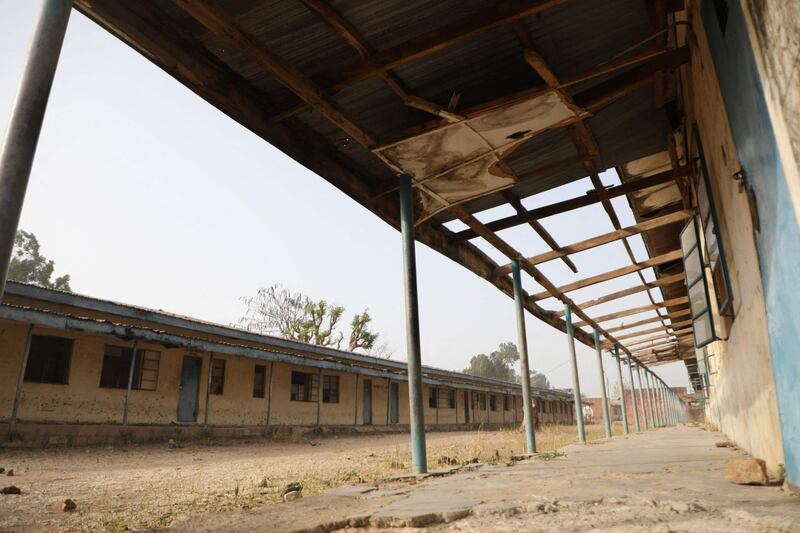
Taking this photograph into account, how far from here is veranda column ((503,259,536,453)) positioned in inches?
271

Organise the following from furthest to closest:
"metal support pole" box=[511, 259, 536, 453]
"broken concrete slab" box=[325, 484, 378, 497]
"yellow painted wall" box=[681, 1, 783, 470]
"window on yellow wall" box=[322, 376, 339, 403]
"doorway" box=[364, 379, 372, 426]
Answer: "doorway" box=[364, 379, 372, 426]
"window on yellow wall" box=[322, 376, 339, 403]
"metal support pole" box=[511, 259, 536, 453]
"broken concrete slab" box=[325, 484, 378, 497]
"yellow painted wall" box=[681, 1, 783, 470]

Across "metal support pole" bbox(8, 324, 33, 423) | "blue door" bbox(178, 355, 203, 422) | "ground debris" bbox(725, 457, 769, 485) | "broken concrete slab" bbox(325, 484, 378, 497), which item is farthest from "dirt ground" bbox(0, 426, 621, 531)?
"ground debris" bbox(725, 457, 769, 485)

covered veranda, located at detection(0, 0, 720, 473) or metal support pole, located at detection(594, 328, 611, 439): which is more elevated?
covered veranda, located at detection(0, 0, 720, 473)

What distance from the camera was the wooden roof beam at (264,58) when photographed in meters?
3.07

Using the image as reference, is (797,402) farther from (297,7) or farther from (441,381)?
(441,381)

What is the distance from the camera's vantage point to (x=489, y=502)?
260 centimetres

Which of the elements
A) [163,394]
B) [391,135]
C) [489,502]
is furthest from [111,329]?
[489,502]

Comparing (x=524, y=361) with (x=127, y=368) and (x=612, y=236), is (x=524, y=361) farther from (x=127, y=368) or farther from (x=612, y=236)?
(x=127, y=368)

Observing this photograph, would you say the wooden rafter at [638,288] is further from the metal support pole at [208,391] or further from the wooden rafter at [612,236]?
the metal support pole at [208,391]

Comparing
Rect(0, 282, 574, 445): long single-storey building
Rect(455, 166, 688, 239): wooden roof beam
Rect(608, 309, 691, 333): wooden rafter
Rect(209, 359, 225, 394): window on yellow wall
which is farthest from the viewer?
Rect(209, 359, 225, 394): window on yellow wall

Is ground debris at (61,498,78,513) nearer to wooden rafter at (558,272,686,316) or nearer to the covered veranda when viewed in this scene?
the covered veranda

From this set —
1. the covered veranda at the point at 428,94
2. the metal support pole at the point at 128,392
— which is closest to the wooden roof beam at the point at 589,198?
the covered veranda at the point at 428,94

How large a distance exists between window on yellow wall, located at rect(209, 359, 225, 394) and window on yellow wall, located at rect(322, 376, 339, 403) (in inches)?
182

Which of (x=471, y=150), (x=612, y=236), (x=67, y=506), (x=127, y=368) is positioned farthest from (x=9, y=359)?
(x=612, y=236)
